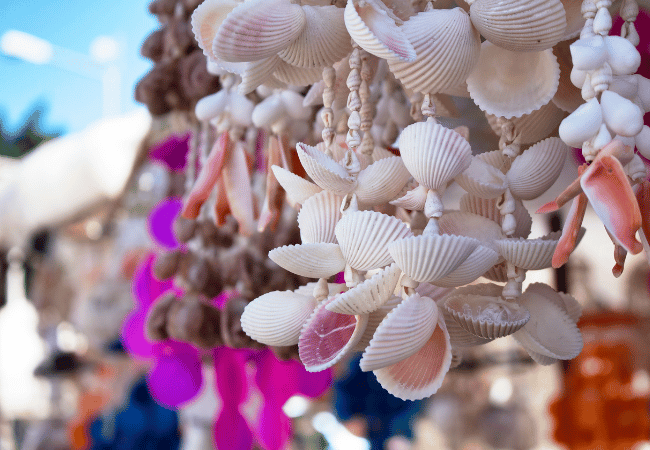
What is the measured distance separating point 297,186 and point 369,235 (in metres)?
0.07

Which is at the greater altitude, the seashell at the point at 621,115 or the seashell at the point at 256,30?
the seashell at the point at 256,30

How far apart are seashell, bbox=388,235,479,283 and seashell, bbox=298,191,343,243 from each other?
52mm

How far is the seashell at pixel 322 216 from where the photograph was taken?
0.94ft

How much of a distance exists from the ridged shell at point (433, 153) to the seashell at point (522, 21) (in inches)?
2.0

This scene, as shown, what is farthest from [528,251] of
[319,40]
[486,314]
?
[319,40]

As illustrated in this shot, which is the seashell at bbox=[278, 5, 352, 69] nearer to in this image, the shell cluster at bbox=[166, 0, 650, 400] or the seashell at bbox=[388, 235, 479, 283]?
the shell cluster at bbox=[166, 0, 650, 400]

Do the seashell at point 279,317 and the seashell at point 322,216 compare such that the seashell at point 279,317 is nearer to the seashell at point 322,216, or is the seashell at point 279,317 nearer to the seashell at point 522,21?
the seashell at point 322,216

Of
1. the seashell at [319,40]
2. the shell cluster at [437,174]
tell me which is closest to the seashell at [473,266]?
the shell cluster at [437,174]

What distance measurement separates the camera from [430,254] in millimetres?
234

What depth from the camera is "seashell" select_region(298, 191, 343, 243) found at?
0.94 ft

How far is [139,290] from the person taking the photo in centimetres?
59

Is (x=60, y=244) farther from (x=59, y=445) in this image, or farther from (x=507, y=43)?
(x=507, y=43)

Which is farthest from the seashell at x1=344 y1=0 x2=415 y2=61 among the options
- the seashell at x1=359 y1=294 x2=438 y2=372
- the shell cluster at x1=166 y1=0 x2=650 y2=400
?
the seashell at x1=359 y1=294 x2=438 y2=372

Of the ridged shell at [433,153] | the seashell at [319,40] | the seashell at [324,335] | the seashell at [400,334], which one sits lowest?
the seashell at [324,335]
